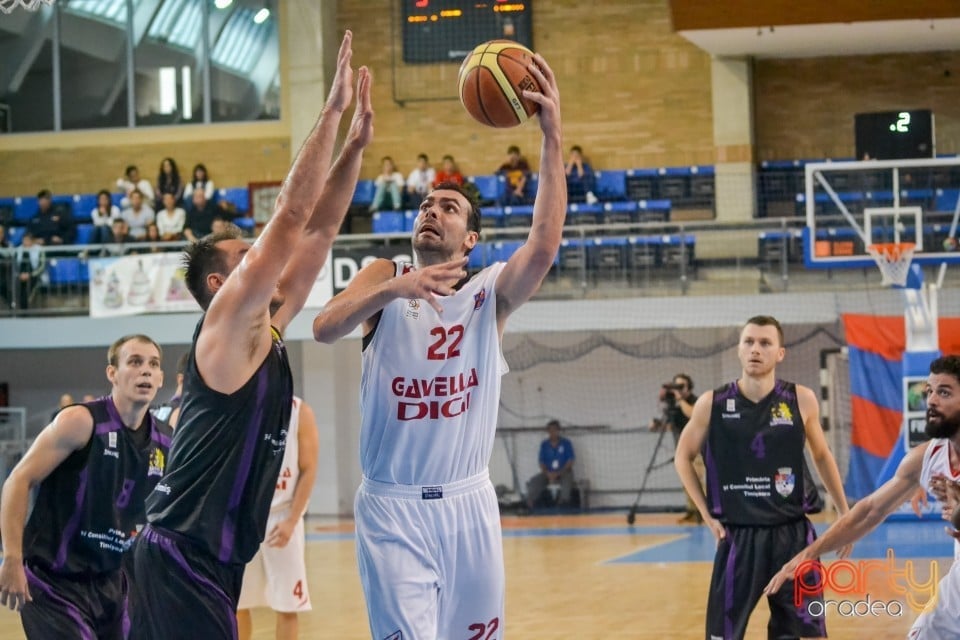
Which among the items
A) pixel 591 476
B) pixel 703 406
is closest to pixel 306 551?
pixel 591 476

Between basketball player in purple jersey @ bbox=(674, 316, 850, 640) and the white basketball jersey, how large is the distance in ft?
8.33

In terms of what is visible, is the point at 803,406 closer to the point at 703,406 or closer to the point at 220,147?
the point at 703,406

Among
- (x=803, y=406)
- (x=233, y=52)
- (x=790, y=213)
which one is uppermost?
(x=233, y=52)

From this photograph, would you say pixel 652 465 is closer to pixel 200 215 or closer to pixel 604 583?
pixel 604 583

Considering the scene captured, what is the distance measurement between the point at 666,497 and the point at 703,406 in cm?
1280

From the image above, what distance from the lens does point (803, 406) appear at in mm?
6898

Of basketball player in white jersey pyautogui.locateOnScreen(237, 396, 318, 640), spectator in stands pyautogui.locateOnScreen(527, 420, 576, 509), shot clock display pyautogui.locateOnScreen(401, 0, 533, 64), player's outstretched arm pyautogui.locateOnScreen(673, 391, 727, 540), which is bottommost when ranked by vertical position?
spectator in stands pyautogui.locateOnScreen(527, 420, 576, 509)

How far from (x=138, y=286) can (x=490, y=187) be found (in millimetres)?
5820

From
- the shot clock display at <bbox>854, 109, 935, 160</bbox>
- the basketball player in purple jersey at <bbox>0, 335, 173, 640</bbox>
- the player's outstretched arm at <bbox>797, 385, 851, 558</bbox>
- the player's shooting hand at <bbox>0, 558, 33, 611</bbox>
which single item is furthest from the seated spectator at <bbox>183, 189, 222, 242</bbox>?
the player's shooting hand at <bbox>0, 558, 33, 611</bbox>

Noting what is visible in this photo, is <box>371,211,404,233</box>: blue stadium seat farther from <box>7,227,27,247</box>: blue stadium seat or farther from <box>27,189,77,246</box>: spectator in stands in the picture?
<box>7,227,27,247</box>: blue stadium seat

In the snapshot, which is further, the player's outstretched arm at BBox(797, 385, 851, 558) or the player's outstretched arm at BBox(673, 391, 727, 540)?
the player's outstretched arm at BBox(673, 391, 727, 540)

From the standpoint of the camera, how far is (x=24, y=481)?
17.4 ft

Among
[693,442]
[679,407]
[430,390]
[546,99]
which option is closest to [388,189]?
[679,407]

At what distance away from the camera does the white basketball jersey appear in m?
8.20
